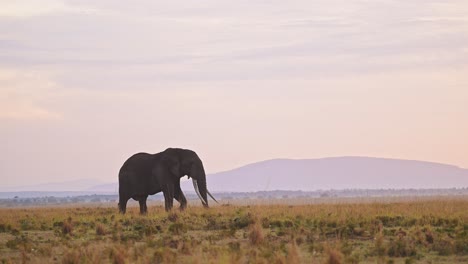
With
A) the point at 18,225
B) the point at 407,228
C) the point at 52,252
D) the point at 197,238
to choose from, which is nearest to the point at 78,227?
the point at 18,225

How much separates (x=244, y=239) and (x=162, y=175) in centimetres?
1592

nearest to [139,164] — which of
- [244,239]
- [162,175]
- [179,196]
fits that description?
[162,175]

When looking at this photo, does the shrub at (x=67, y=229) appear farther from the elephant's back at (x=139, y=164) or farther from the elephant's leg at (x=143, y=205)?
the elephant's back at (x=139, y=164)

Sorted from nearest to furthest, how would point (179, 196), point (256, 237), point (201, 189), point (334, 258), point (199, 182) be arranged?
point (334, 258) < point (256, 237) < point (179, 196) < point (199, 182) < point (201, 189)

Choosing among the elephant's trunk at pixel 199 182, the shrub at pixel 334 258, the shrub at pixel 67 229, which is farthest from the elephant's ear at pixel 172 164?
the shrub at pixel 334 258

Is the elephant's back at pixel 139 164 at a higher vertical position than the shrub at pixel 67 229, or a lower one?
higher

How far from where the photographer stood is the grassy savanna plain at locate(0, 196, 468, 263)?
2008 centimetres

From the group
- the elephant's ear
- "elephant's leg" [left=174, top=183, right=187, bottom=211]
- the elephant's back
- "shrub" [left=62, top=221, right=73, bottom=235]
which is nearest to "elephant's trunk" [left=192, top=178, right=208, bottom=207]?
"elephant's leg" [left=174, top=183, right=187, bottom=211]

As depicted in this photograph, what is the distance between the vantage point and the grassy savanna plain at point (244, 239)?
2008 cm

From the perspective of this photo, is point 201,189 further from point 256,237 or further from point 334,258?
point 334,258

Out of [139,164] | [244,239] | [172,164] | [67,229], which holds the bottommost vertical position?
[244,239]

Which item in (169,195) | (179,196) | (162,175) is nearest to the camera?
(169,195)

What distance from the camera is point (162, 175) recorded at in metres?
40.7

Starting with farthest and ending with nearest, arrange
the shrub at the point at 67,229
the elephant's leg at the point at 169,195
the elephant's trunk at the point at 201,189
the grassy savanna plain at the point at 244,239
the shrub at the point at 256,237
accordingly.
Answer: the elephant's trunk at the point at 201,189 → the elephant's leg at the point at 169,195 → the shrub at the point at 67,229 → the shrub at the point at 256,237 → the grassy savanna plain at the point at 244,239
